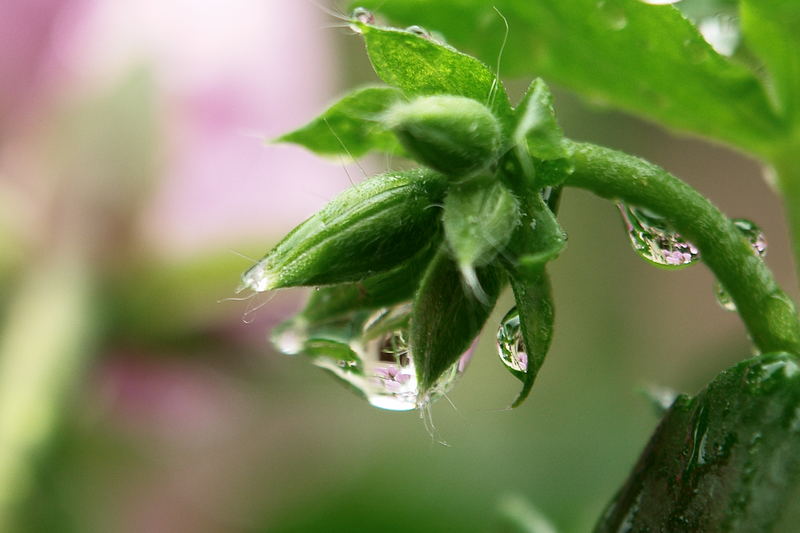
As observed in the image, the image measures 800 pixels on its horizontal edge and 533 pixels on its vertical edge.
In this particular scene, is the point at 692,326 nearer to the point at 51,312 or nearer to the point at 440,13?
the point at 51,312

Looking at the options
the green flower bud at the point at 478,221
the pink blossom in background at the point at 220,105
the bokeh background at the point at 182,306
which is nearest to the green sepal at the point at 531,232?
the green flower bud at the point at 478,221

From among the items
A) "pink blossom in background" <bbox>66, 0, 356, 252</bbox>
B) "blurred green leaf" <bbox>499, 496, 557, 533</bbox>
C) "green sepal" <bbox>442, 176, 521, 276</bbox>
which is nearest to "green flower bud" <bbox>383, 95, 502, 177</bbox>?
"green sepal" <bbox>442, 176, 521, 276</bbox>

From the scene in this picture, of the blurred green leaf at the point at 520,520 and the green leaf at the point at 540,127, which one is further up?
the green leaf at the point at 540,127

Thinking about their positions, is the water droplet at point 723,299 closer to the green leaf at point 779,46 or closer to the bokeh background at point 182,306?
the green leaf at point 779,46

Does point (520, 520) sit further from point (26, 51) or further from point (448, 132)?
point (26, 51)

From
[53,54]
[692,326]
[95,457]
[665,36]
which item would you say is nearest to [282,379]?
[95,457]
